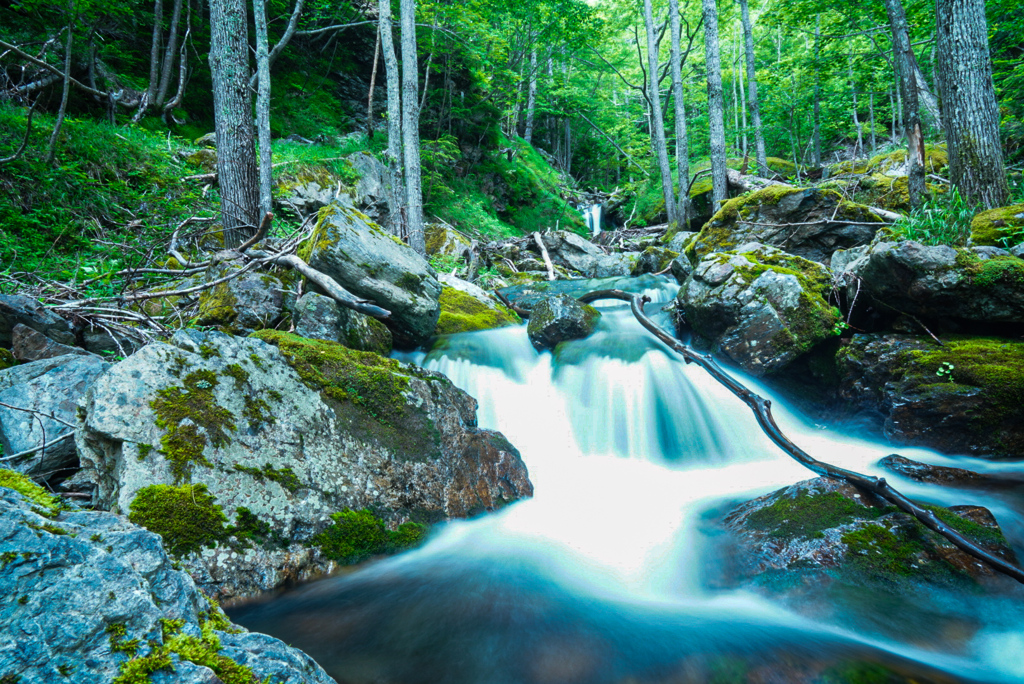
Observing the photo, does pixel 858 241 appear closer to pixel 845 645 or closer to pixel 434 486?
pixel 845 645

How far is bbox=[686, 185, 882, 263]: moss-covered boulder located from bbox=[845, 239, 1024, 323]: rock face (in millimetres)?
3543

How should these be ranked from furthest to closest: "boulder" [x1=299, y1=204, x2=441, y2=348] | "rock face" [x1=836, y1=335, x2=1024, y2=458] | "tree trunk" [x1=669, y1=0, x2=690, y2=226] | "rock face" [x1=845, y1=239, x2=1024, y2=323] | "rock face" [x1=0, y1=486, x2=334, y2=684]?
"tree trunk" [x1=669, y1=0, x2=690, y2=226]
"boulder" [x1=299, y1=204, x2=441, y2=348]
"rock face" [x1=845, y1=239, x2=1024, y2=323]
"rock face" [x1=836, y1=335, x2=1024, y2=458]
"rock face" [x1=0, y1=486, x2=334, y2=684]

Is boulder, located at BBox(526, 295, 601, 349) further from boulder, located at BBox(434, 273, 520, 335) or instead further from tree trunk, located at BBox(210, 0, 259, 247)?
tree trunk, located at BBox(210, 0, 259, 247)

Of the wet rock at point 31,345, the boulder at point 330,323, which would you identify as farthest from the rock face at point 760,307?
the wet rock at point 31,345

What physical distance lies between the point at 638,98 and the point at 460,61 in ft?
77.1

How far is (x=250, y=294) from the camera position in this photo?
17.1 ft

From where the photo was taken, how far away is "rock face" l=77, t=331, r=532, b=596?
2.65 m

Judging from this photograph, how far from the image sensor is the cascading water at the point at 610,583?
2.40 m

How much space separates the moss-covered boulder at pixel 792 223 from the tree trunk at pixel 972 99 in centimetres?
158

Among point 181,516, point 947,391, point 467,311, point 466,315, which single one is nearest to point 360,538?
point 181,516

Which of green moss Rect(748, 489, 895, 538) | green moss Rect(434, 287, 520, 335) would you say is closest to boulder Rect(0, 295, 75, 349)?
green moss Rect(434, 287, 520, 335)

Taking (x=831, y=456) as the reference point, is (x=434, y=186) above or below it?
above

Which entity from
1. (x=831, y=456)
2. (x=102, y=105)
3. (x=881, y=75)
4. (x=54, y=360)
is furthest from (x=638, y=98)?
(x=54, y=360)

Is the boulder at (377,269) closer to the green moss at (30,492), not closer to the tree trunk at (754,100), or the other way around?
the green moss at (30,492)
